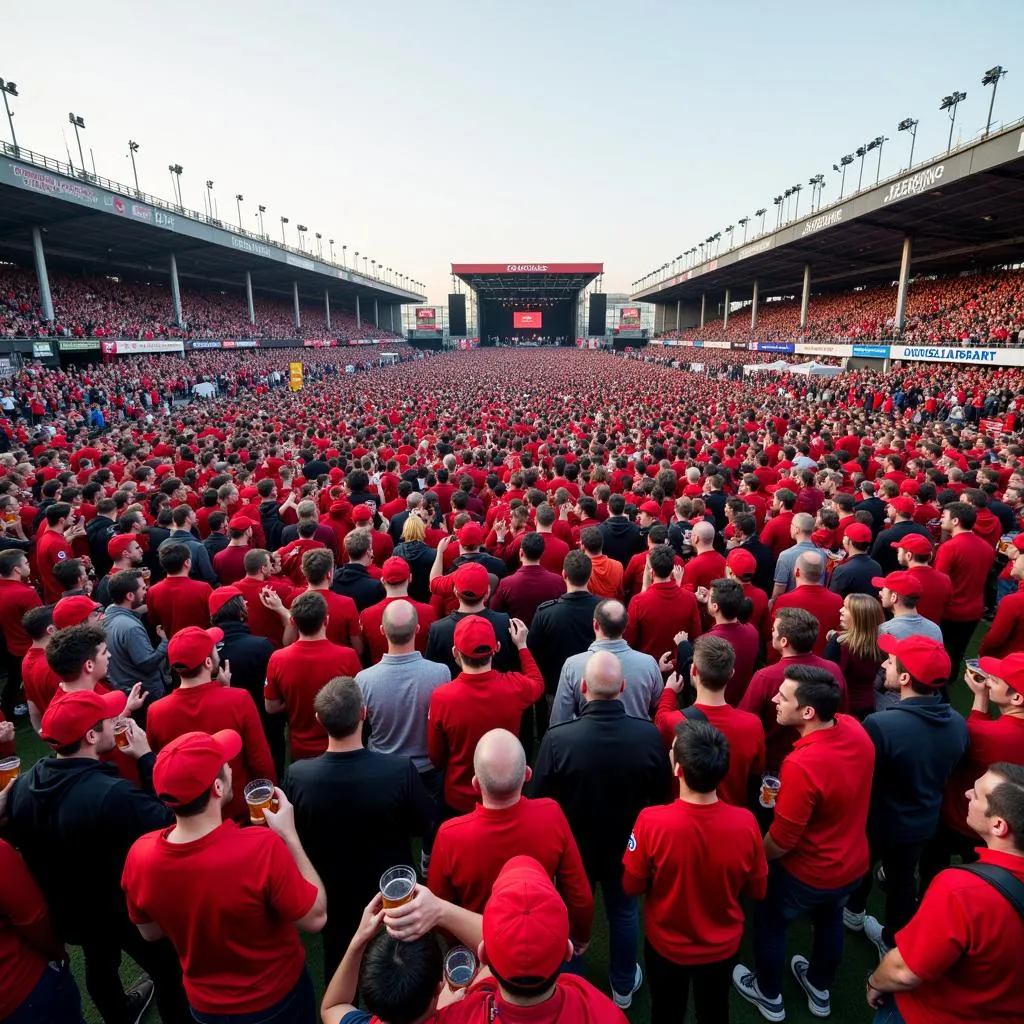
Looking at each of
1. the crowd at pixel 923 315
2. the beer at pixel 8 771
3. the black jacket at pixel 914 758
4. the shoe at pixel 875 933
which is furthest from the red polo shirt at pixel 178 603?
the crowd at pixel 923 315

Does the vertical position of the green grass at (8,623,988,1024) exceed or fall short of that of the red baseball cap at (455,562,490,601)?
it falls short

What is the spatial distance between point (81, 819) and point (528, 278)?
2979 inches

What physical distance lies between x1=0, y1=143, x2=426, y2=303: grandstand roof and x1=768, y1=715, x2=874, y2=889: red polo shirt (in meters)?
30.9

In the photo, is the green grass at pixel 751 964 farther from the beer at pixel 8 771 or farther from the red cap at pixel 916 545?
the red cap at pixel 916 545

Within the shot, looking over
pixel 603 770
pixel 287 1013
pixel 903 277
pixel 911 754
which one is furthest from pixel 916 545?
pixel 903 277

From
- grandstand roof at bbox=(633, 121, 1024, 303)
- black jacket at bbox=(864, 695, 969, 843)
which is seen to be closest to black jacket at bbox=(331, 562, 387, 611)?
black jacket at bbox=(864, 695, 969, 843)

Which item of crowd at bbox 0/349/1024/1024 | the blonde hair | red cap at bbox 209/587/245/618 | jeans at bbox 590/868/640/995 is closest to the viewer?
crowd at bbox 0/349/1024/1024

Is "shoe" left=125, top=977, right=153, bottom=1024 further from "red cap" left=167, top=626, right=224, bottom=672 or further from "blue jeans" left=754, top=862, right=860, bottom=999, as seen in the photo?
"blue jeans" left=754, top=862, right=860, bottom=999

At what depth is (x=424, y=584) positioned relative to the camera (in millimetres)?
5957

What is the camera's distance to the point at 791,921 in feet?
9.32

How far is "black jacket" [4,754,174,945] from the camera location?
2.41 meters

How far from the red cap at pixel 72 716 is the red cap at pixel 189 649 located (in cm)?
50

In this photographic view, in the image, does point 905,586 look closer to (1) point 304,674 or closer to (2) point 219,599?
(1) point 304,674

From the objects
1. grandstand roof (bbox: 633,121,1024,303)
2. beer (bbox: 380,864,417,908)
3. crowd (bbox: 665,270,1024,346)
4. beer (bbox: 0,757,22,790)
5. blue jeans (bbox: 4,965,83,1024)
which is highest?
grandstand roof (bbox: 633,121,1024,303)
